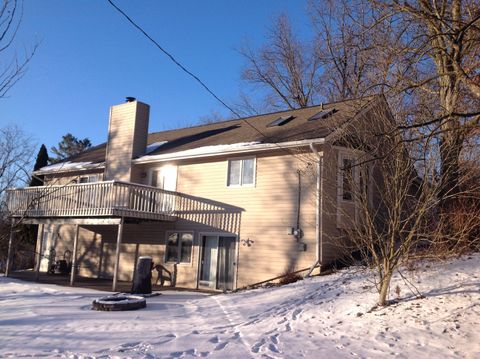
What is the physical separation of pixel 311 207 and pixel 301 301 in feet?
13.8

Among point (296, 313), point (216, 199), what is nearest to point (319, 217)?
point (216, 199)

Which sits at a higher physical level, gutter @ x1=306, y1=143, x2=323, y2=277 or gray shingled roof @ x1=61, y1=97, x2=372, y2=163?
→ gray shingled roof @ x1=61, y1=97, x2=372, y2=163

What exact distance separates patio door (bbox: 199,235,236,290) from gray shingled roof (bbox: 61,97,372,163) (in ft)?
11.9

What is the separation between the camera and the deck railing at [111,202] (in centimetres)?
1598

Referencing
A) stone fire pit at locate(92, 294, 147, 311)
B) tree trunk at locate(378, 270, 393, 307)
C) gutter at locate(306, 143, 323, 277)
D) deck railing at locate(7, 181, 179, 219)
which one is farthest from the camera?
deck railing at locate(7, 181, 179, 219)

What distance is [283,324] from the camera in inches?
344

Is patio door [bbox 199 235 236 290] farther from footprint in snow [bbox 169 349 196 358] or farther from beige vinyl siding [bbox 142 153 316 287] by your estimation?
footprint in snow [bbox 169 349 196 358]

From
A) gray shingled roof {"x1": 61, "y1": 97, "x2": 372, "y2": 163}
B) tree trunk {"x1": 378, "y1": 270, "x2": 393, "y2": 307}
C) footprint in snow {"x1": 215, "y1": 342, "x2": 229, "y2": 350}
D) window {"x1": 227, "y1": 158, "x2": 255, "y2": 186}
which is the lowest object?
footprint in snow {"x1": 215, "y1": 342, "x2": 229, "y2": 350}

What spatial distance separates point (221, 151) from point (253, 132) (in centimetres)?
202

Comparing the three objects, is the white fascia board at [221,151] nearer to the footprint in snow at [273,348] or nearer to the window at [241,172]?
the window at [241,172]

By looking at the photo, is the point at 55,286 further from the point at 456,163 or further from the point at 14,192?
the point at 456,163

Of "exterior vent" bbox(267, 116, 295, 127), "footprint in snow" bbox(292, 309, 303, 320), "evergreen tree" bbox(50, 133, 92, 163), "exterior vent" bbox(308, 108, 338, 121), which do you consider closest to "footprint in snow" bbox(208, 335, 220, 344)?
"footprint in snow" bbox(292, 309, 303, 320)

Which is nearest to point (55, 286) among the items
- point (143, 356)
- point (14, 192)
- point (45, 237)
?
point (14, 192)

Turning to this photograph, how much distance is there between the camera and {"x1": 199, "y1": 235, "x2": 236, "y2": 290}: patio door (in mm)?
15695
